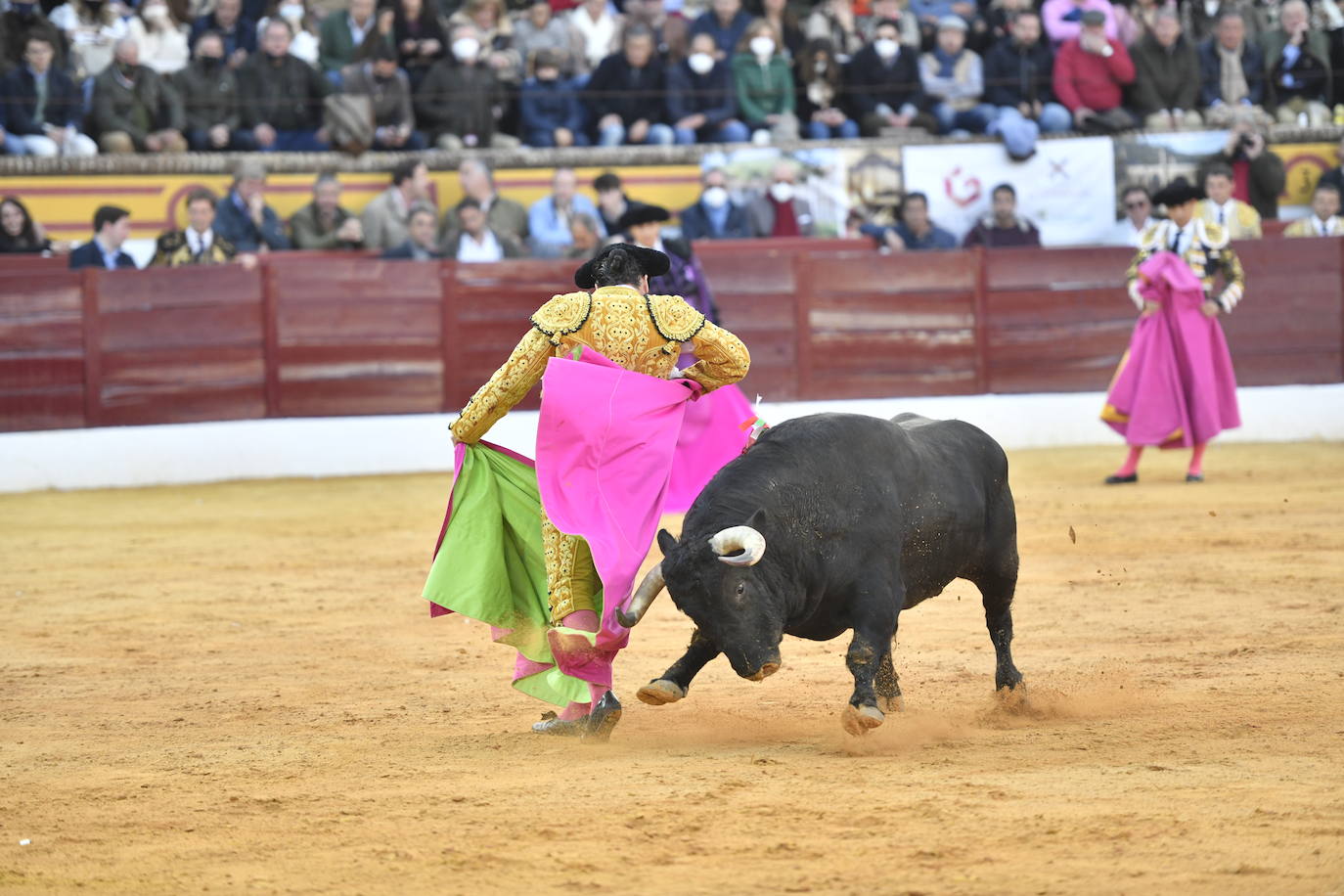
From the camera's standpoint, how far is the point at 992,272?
1189 centimetres

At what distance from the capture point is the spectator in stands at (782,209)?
1183 cm

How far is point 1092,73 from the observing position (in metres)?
12.5

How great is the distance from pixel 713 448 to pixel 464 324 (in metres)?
7.20

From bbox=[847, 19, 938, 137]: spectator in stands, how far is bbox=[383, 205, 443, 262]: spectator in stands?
3.21 metres

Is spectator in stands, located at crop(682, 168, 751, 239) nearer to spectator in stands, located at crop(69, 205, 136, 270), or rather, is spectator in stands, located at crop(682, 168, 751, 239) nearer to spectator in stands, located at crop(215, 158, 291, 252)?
spectator in stands, located at crop(215, 158, 291, 252)

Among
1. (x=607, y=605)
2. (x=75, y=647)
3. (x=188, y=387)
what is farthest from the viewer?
(x=188, y=387)

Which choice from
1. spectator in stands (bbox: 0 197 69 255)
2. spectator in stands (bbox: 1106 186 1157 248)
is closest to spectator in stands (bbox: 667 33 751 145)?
spectator in stands (bbox: 1106 186 1157 248)

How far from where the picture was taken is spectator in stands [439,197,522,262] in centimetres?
1127

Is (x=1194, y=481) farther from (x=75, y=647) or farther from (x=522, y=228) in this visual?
(x=75, y=647)

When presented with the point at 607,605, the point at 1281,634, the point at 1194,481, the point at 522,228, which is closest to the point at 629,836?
the point at 607,605

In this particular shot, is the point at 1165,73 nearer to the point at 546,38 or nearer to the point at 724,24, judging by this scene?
the point at 724,24

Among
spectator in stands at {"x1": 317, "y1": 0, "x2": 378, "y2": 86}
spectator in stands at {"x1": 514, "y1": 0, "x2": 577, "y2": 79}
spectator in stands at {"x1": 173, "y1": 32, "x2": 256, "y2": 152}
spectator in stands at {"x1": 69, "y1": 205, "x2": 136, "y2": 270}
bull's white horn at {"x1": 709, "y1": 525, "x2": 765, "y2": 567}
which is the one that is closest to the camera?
bull's white horn at {"x1": 709, "y1": 525, "x2": 765, "y2": 567}

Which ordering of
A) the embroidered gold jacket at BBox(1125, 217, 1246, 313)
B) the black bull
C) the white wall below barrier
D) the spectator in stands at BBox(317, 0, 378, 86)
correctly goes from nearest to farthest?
1. the black bull
2. the embroidered gold jacket at BBox(1125, 217, 1246, 313)
3. the white wall below barrier
4. the spectator in stands at BBox(317, 0, 378, 86)

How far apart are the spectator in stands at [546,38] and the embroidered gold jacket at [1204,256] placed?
470 centimetres
